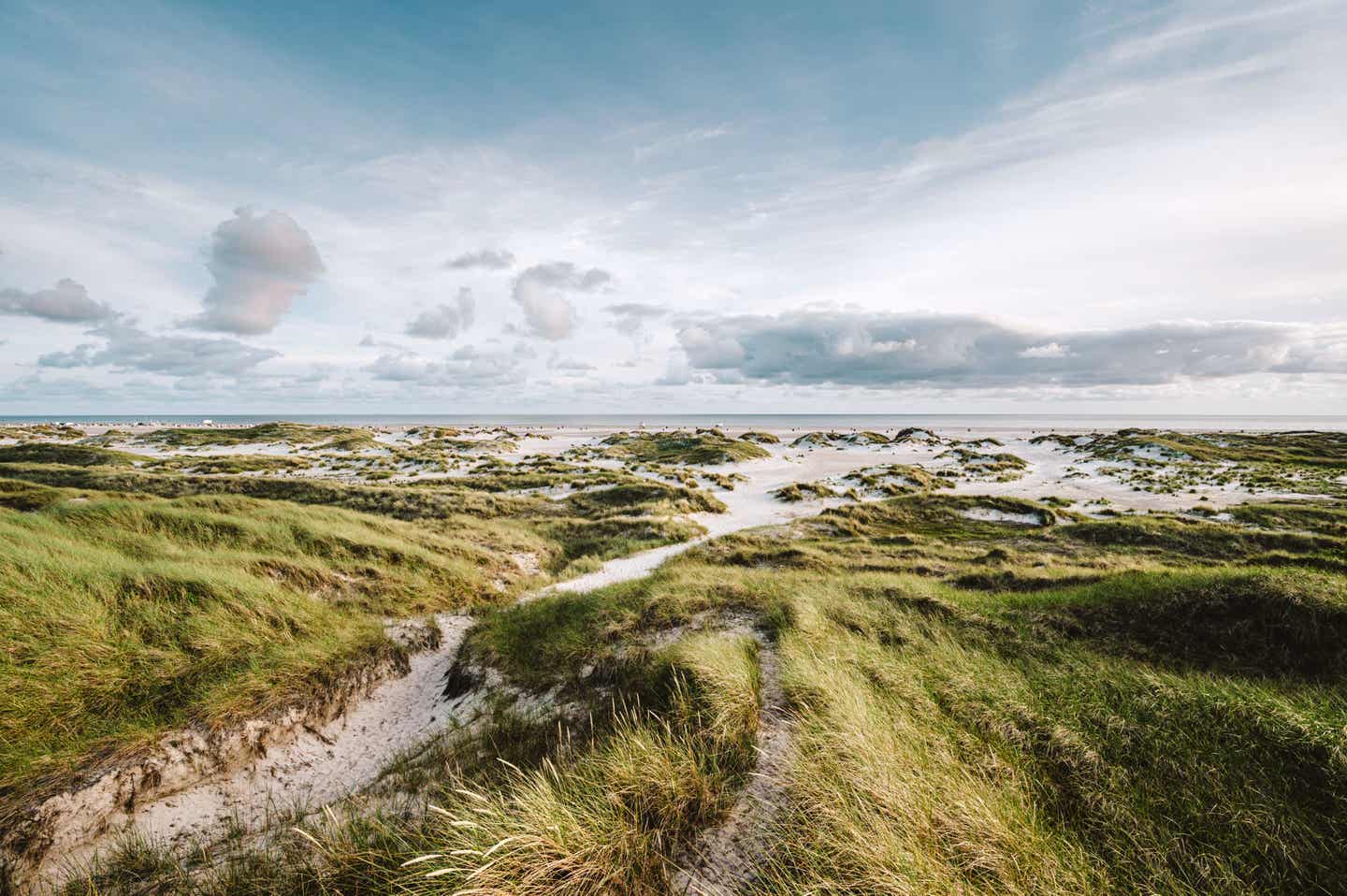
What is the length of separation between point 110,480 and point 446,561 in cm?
2662

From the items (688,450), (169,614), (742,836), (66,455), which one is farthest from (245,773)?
(66,455)

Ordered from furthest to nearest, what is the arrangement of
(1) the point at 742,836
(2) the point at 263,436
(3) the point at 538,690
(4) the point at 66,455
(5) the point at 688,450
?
(2) the point at 263,436
(5) the point at 688,450
(4) the point at 66,455
(3) the point at 538,690
(1) the point at 742,836

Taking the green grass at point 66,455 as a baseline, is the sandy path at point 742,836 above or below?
below

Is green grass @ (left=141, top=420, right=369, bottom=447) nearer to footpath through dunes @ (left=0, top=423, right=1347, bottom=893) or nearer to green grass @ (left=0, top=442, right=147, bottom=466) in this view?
green grass @ (left=0, top=442, right=147, bottom=466)

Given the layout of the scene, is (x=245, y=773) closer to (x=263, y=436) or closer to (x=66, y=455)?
(x=66, y=455)

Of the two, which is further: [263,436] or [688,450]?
[263,436]

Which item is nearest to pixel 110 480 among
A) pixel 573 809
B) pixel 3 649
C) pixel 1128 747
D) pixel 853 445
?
pixel 3 649

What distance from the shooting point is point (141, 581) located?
8047 millimetres

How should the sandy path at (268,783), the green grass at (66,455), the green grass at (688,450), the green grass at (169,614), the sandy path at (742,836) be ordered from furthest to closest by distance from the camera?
1. the green grass at (688,450)
2. the green grass at (66,455)
3. the green grass at (169,614)
4. the sandy path at (268,783)
5. the sandy path at (742,836)

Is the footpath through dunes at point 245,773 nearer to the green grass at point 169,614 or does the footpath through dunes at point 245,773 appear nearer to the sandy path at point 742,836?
the green grass at point 169,614

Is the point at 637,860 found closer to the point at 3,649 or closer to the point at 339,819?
the point at 339,819

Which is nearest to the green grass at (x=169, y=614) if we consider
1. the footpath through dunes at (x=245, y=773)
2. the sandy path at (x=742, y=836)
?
the footpath through dunes at (x=245, y=773)

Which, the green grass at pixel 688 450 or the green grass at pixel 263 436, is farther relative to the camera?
the green grass at pixel 263 436

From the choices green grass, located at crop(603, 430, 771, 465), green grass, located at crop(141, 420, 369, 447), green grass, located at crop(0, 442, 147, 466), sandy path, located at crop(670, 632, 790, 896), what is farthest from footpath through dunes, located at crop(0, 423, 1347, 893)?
green grass, located at crop(141, 420, 369, 447)
